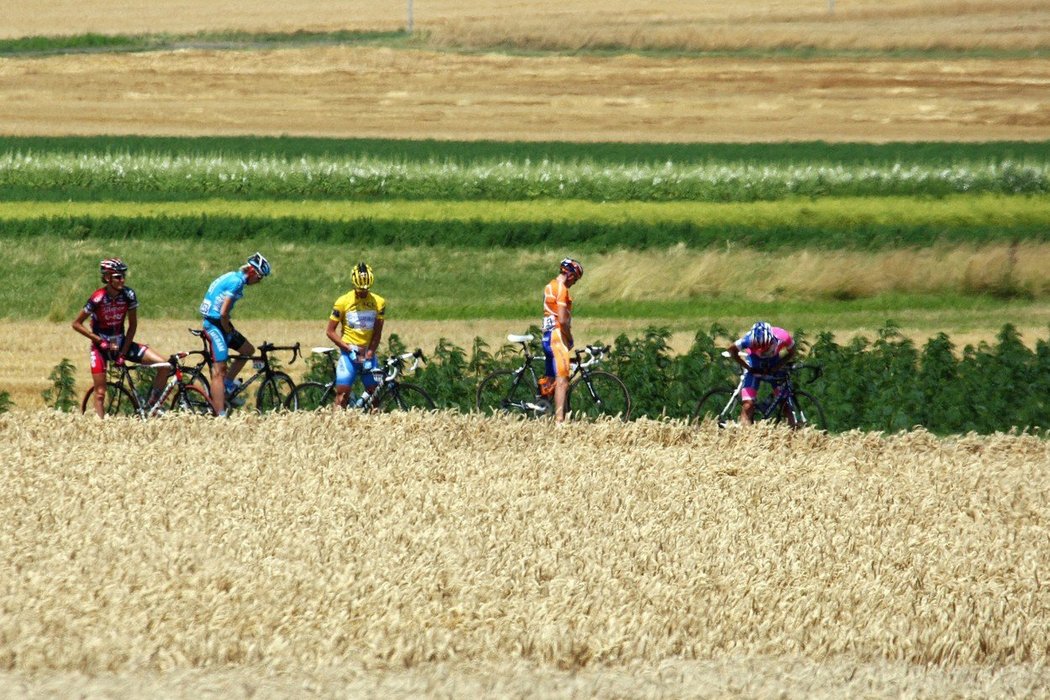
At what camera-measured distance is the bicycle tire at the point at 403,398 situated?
17516 millimetres

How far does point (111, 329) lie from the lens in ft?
57.0

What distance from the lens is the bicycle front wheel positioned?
1791cm

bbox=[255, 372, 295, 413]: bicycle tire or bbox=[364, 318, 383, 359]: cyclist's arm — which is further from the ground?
bbox=[364, 318, 383, 359]: cyclist's arm

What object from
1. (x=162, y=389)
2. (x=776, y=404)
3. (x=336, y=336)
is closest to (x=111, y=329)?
(x=162, y=389)

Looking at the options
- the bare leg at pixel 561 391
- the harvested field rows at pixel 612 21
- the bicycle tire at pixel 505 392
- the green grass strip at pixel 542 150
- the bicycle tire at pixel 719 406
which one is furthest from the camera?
the harvested field rows at pixel 612 21

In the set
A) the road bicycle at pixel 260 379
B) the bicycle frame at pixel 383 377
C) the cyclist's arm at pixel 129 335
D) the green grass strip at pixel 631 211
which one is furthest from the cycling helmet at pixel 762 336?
the green grass strip at pixel 631 211

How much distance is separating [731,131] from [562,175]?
10.4 m

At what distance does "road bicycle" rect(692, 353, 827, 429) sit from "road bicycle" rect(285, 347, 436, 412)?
9.50 feet

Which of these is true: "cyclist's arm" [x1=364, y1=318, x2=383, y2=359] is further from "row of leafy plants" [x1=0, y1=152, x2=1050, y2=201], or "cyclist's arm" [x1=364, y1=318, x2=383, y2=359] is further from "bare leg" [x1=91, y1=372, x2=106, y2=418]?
"row of leafy plants" [x1=0, y1=152, x2=1050, y2=201]

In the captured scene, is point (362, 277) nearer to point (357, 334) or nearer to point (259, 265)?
point (357, 334)

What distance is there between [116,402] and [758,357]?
6.90 meters

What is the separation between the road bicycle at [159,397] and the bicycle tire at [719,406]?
196 inches

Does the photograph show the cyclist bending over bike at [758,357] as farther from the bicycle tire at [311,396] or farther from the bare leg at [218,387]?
the bare leg at [218,387]

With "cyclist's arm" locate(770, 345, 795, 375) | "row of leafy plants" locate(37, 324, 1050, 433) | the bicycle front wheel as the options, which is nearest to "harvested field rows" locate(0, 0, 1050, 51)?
"row of leafy plants" locate(37, 324, 1050, 433)
